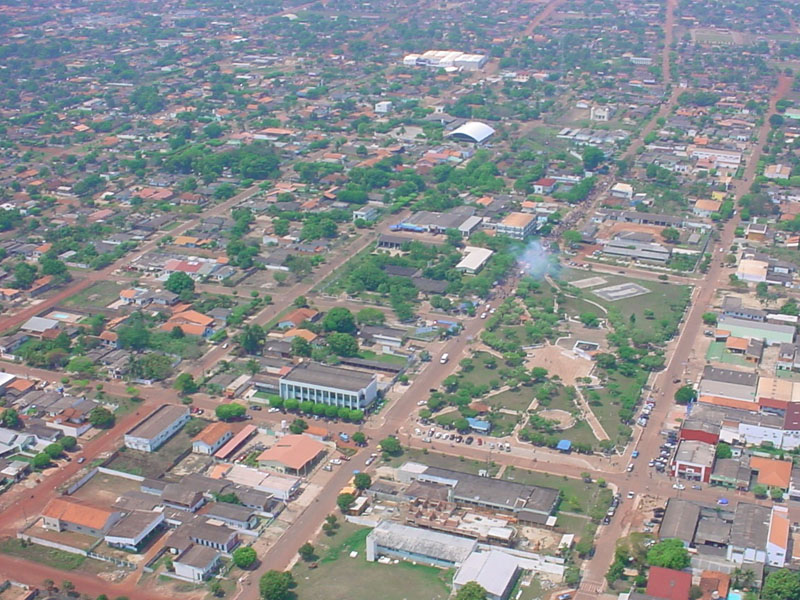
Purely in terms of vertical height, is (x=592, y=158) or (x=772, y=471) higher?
(x=772, y=471)

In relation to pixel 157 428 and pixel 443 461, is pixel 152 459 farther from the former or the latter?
pixel 443 461

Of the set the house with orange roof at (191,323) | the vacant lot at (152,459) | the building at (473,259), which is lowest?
the building at (473,259)

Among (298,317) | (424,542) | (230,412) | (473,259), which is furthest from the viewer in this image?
(473,259)

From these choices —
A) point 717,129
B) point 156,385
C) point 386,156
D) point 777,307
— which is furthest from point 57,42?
point 777,307

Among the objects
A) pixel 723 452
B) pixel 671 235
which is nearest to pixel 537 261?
pixel 671 235

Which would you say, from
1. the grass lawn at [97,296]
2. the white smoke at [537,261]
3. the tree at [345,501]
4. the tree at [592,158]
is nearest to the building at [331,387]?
the tree at [345,501]

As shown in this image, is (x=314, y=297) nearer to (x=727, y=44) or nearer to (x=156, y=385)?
(x=156, y=385)

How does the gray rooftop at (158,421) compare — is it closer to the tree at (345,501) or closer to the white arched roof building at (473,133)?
the tree at (345,501)

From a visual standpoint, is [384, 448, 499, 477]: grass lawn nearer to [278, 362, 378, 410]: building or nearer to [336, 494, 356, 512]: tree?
Result: [336, 494, 356, 512]: tree
